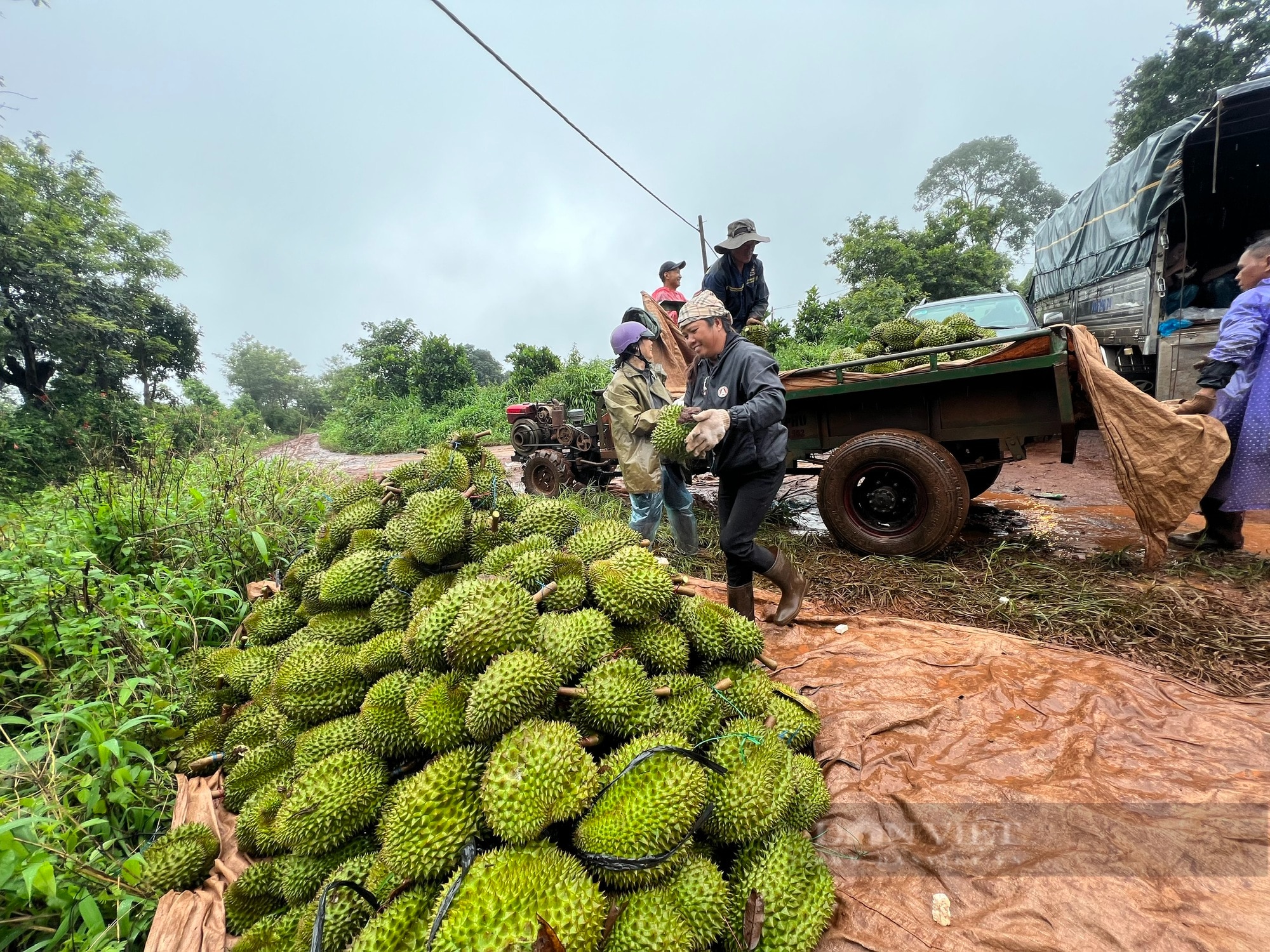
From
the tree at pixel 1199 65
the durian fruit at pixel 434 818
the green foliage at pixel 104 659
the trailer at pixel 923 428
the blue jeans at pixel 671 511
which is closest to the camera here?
the durian fruit at pixel 434 818

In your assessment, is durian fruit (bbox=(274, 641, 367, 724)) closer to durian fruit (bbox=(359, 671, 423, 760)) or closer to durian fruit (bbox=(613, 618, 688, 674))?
durian fruit (bbox=(359, 671, 423, 760))

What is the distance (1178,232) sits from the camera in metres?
7.14

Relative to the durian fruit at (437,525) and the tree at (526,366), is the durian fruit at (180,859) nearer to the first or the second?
the durian fruit at (437,525)

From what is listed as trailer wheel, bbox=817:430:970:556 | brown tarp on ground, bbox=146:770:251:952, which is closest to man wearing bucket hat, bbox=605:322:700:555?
trailer wheel, bbox=817:430:970:556

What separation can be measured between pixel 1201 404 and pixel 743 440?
3.49 metres

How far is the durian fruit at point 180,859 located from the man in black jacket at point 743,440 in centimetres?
262

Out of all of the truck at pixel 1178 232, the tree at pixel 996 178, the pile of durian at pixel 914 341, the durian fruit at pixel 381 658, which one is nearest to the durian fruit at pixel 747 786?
the durian fruit at pixel 381 658

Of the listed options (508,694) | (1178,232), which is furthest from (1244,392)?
(1178,232)

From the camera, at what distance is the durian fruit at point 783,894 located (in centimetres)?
133

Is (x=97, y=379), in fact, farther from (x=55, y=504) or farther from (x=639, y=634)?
(x=639, y=634)

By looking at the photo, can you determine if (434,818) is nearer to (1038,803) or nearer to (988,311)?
(1038,803)

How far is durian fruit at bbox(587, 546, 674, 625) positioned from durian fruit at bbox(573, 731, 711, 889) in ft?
1.70

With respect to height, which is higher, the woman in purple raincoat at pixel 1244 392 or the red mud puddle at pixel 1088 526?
the woman in purple raincoat at pixel 1244 392

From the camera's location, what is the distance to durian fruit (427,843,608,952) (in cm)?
103
